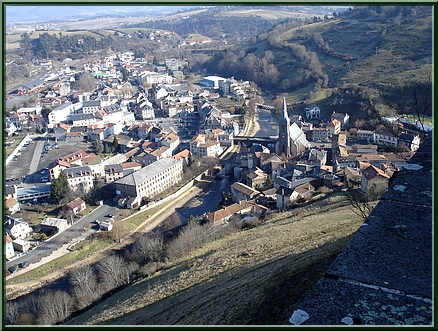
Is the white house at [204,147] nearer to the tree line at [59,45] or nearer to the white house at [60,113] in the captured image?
the white house at [60,113]

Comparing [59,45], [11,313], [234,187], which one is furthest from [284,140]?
[59,45]

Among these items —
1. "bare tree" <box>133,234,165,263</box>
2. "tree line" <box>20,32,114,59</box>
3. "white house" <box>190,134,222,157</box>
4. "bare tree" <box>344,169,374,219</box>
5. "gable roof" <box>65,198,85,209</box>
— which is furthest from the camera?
"tree line" <box>20,32,114,59</box>

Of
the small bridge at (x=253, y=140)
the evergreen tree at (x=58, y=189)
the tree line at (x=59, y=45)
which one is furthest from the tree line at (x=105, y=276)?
the tree line at (x=59, y=45)

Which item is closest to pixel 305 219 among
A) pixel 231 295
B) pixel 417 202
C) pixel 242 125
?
pixel 231 295

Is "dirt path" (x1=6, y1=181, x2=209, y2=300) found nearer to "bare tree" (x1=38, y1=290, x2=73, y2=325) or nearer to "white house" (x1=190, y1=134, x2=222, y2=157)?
"bare tree" (x1=38, y1=290, x2=73, y2=325)

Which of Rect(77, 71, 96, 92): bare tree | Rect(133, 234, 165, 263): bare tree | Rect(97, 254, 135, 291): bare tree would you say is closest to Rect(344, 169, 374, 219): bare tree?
Rect(133, 234, 165, 263): bare tree
